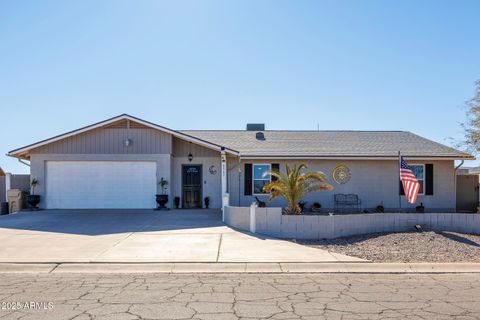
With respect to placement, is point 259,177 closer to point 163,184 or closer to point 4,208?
point 163,184

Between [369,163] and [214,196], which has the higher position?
[369,163]

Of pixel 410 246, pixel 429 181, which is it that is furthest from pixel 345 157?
pixel 410 246

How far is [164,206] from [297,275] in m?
12.2

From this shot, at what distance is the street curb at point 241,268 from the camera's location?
871cm

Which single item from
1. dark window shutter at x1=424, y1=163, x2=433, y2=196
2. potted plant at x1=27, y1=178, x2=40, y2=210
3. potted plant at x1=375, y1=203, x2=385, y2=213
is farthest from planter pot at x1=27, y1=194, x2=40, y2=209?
dark window shutter at x1=424, y1=163, x2=433, y2=196

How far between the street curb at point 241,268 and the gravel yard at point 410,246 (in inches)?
21.1

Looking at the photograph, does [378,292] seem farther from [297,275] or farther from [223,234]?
[223,234]

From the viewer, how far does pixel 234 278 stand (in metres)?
8.09

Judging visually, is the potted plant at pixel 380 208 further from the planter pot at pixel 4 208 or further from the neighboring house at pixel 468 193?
the planter pot at pixel 4 208

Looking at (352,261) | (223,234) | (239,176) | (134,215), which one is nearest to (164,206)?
(134,215)

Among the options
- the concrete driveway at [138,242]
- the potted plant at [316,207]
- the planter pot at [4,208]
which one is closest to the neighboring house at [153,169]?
the potted plant at [316,207]

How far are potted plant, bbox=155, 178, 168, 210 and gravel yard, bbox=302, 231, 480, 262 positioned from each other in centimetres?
934

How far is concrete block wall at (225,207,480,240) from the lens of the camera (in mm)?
12297

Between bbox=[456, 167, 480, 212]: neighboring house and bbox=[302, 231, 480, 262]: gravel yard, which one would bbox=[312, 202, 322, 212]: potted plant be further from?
bbox=[456, 167, 480, 212]: neighboring house
